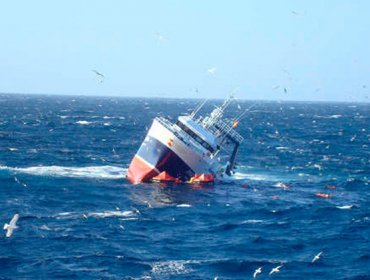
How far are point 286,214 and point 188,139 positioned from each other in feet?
55.6

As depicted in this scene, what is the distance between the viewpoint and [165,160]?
6075 centimetres

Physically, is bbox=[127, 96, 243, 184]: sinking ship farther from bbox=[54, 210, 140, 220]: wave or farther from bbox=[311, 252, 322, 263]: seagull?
bbox=[311, 252, 322, 263]: seagull

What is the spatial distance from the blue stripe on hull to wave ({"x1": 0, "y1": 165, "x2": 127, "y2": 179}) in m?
4.74

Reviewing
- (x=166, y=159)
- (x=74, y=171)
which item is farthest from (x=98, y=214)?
(x=74, y=171)

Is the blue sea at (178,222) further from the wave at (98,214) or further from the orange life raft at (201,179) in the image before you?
the orange life raft at (201,179)

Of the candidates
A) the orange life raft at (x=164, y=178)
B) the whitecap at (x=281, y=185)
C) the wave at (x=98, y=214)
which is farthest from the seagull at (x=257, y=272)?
the orange life raft at (x=164, y=178)

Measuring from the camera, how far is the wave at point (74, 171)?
205 ft

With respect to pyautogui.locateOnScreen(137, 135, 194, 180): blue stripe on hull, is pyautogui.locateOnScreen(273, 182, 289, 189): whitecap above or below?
below

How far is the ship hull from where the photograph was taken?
60000 millimetres

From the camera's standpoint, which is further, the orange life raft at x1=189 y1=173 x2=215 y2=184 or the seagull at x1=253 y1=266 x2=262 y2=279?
the orange life raft at x1=189 y1=173 x2=215 y2=184

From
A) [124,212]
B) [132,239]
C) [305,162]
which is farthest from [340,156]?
[132,239]

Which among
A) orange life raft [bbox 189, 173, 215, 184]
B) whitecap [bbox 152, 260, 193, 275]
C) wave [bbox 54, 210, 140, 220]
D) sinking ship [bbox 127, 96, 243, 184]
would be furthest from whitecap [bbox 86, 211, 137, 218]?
orange life raft [bbox 189, 173, 215, 184]

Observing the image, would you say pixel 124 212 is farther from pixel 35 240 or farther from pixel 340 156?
pixel 340 156

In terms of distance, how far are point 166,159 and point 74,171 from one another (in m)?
11.3
